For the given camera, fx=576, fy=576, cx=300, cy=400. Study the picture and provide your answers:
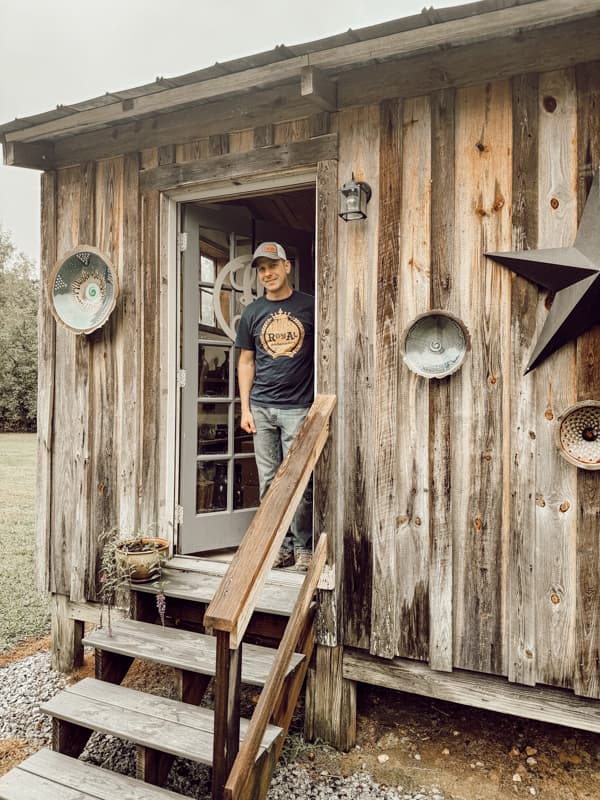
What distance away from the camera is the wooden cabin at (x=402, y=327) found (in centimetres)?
217

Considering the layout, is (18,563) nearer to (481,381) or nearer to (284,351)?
(284,351)

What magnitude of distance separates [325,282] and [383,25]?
3.23ft

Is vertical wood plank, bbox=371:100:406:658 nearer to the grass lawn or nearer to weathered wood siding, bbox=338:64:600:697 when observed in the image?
weathered wood siding, bbox=338:64:600:697

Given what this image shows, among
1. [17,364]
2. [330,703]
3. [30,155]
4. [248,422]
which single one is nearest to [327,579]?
[330,703]

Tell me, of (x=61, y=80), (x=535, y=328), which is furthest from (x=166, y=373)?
(x=61, y=80)

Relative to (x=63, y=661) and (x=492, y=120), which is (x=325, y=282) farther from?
(x=63, y=661)

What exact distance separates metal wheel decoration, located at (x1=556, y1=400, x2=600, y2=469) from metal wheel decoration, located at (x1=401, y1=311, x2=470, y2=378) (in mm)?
453

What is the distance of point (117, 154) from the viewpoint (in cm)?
308

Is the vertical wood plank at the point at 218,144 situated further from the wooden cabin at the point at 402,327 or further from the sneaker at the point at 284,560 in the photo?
the sneaker at the point at 284,560

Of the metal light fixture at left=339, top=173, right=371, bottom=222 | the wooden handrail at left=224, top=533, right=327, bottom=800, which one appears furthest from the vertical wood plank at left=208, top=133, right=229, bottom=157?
the wooden handrail at left=224, top=533, right=327, bottom=800

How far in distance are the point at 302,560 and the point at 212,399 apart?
3.62 feet

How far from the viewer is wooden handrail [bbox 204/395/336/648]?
160cm

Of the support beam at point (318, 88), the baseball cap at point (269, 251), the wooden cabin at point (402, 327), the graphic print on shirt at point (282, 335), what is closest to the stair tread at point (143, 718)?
the wooden cabin at point (402, 327)

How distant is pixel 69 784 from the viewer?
2.00 meters
